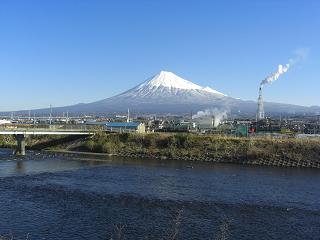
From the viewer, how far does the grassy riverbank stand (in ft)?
101

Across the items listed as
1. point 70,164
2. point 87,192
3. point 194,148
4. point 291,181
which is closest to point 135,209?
point 87,192

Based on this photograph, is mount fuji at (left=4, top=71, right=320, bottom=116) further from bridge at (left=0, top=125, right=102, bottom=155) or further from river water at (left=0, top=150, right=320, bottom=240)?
river water at (left=0, top=150, right=320, bottom=240)

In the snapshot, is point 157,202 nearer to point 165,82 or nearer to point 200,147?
point 200,147

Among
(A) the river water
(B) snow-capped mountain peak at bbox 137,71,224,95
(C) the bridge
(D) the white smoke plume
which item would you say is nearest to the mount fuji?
(B) snow-capped mountain peak at bbox 137,71,224,95

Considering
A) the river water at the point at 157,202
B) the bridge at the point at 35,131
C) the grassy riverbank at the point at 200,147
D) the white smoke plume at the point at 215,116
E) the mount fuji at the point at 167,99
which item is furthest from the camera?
the mount fuji at the point at 167,99

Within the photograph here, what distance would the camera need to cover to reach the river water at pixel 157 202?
1494cm

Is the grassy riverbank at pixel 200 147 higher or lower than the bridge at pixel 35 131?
lower

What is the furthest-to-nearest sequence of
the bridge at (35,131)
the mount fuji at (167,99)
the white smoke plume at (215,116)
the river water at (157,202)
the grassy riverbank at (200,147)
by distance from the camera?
the mount fuji at (167,99) → the white smoke plume at (215,116) → the bridge at (35,131) → the grassy riverbank at (200,147) → the river water at (157,202)

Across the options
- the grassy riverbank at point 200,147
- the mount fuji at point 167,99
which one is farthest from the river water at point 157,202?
the mount fuji at point 167,99

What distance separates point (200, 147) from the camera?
111 ft

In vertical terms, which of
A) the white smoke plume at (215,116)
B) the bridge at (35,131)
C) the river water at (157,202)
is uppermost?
the white smoke plume at (215,116)

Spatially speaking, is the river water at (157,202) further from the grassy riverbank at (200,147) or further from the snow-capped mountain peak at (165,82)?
the snow-capped mountain peak at (165,82)

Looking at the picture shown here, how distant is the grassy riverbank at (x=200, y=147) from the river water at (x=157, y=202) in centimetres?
269

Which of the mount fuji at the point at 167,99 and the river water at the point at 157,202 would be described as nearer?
the river water at the point at 157,202
